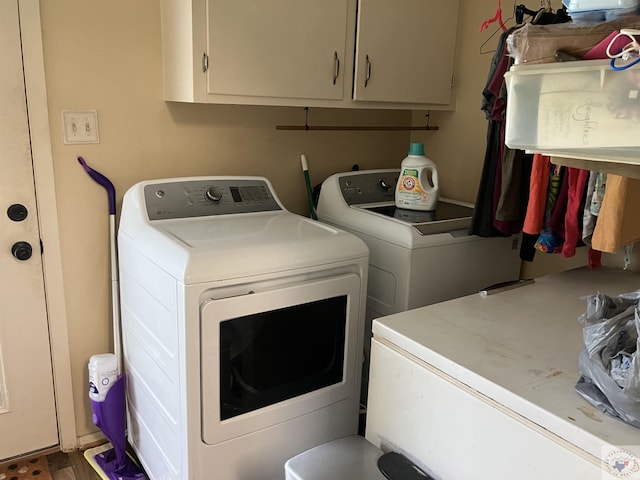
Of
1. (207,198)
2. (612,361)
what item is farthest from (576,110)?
(207,198)

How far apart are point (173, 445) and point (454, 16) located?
2098 mm

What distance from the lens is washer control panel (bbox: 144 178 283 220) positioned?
6.49 ft

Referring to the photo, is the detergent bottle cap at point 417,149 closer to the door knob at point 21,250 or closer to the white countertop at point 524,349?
the white countertop at point 524,349

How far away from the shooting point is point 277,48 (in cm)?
198

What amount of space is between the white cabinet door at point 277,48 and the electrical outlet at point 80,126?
0.48 m

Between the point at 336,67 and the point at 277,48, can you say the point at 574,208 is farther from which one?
the point at 277,48

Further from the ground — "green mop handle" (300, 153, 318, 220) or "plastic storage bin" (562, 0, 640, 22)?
"plastic storage bin" (562, 0, 640, 22)

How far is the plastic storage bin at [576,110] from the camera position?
77 centimetres

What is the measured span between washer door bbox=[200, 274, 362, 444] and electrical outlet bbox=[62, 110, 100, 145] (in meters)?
0.90

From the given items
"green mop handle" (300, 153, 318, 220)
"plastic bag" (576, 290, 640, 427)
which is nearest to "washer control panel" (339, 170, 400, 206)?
"green mop handle" (300, 153, 318, 220)

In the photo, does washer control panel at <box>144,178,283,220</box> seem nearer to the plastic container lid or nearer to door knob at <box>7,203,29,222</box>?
door knob at <box>7,203,29,222</box>

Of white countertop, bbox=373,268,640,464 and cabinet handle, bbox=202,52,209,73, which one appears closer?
white countertop, bbox=373,268,640,464

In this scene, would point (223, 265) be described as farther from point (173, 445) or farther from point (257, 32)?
point (257, 32)

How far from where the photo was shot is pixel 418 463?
4.35ft
